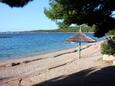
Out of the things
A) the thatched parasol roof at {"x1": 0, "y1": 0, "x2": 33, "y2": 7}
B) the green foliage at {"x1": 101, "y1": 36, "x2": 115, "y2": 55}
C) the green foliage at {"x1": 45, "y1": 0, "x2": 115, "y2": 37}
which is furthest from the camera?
the green foliage at {"x1": 101, "y1": 36, "x2": 115, "y2": 55}

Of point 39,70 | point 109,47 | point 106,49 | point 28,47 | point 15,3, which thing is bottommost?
point 28,47

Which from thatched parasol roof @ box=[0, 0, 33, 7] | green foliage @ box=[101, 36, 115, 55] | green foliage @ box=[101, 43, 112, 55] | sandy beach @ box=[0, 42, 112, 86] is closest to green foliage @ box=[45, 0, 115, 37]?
thatched parasol roof @ box=[0, 0, 33, 7]

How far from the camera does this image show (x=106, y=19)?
33.7 ft

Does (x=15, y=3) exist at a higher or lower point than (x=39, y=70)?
higher

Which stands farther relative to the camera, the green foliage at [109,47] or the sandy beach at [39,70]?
the green foliage at [109,47]

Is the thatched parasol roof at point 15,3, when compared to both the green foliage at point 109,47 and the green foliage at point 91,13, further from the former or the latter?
the green foliage at point 109,47

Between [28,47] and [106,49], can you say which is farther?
[28,47]

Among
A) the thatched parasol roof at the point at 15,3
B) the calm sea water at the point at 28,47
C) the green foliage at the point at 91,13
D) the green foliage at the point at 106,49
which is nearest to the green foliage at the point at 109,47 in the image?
the green foliage at the point at 106,49

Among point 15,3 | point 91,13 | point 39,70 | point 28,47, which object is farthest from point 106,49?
point 28,47

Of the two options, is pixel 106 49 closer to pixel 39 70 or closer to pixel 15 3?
pixel 39 70

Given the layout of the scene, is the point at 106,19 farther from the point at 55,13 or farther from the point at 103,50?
the point at 103,50

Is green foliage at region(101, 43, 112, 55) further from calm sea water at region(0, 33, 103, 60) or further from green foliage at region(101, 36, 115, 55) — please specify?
calm sea water at region(0, 33, 103, 60)

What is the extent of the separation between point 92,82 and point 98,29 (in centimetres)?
285

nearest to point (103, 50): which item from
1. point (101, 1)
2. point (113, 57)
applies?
point (113, 57)
